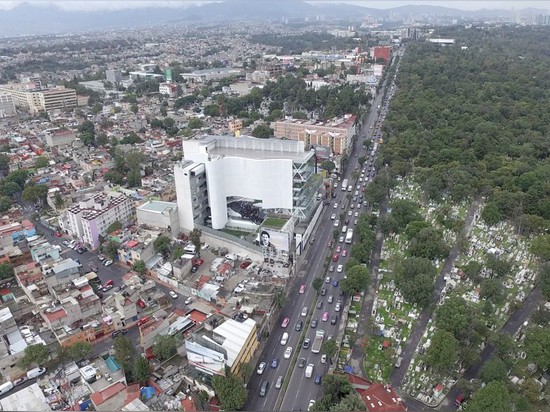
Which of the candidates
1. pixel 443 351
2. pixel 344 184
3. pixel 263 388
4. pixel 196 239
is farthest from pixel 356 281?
pixel 344 184

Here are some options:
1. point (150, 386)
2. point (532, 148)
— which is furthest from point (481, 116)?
point (150, 386)

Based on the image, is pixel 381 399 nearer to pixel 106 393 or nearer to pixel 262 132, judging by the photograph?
pixel 106 393

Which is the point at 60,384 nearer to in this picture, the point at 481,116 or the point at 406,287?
the point at 406,287

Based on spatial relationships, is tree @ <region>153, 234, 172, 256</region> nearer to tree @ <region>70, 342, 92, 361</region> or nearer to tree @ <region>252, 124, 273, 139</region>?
tree @ <region>70, 342, 92, 361</region>

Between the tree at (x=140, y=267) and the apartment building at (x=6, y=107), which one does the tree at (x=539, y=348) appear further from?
the apartment building at (x=6, y=107)

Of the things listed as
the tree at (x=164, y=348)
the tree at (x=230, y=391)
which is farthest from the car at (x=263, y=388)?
the tree at (x=164, y=348)

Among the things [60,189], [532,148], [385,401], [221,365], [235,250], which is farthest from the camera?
[532,148]
